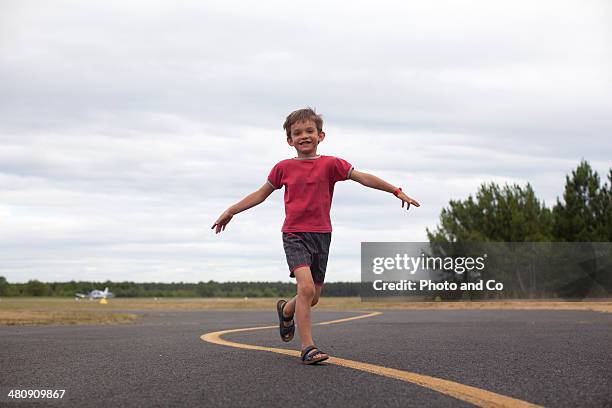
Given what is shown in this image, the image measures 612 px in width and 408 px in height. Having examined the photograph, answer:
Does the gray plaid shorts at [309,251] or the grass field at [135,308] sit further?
the grass field at [135,308]

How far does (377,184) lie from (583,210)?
43757mm

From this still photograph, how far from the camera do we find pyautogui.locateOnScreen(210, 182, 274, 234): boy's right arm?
6656 mm

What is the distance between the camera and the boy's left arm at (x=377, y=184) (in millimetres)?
6195

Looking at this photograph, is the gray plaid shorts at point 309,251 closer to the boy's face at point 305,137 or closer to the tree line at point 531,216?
the boy's face at point 305,137

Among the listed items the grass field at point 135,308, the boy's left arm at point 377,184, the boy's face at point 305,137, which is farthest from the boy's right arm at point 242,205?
the grass field at point 135,308

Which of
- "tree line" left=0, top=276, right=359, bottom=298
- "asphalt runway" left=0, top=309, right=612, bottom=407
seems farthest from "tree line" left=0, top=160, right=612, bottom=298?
"tree line" left=0, top=276, right=359, bottom=298

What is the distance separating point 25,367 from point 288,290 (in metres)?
119

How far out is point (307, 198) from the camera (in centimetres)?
622

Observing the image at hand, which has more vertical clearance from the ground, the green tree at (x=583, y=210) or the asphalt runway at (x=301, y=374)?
the green tree at (x=583, y=210)

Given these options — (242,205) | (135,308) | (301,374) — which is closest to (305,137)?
(242,205)

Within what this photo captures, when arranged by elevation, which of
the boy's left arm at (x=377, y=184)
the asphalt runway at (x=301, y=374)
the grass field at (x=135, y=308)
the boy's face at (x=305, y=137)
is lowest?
the grass field at (x=135, y=308)

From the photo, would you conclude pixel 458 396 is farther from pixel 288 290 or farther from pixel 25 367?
pixel 288 290

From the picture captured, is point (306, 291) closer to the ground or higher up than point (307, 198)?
closer to the ground

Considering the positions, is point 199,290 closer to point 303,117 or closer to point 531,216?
point 531,216
